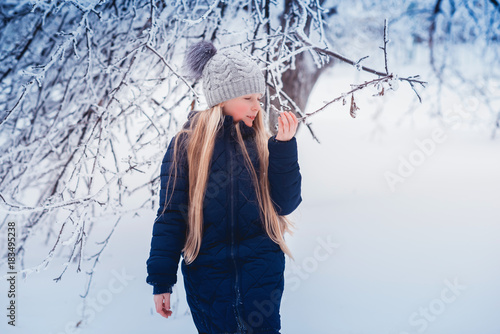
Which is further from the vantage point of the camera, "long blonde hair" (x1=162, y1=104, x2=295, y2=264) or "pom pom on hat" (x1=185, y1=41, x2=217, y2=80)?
"pom pom on hat" (x1=185, y1=41, x2=217, y2=80)

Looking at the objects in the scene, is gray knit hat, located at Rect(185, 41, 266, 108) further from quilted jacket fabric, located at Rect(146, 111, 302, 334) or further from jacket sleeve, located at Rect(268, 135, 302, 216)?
jacket sleeve, located at Rect(268, 135, 302, 216)

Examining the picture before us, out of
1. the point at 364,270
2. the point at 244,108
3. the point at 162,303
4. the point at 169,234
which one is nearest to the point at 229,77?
the point at 244,108

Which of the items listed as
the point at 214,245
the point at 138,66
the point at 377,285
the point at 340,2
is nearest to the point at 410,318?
the point at 377,285

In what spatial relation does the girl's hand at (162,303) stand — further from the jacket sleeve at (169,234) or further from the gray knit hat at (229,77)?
the gray knit hat at (229,77)

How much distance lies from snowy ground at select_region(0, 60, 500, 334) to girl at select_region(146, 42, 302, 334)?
3.39 ft

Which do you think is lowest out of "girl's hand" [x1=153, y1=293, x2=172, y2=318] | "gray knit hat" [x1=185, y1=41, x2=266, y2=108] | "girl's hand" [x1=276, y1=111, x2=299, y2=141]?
"girl's hand" [x1=153, y1=293, x2=172, y2=318]

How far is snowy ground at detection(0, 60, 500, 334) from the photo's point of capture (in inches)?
89.8

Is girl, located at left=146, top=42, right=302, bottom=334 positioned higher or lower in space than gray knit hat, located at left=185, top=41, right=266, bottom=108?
lower

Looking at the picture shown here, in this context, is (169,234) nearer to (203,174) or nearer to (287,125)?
(203,174)

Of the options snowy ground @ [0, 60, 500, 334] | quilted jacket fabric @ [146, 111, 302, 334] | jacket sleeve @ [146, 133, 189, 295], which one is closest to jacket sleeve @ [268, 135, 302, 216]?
quilted jacket fabric @ [146, 111, 302, 334]

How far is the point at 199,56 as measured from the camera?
5.28ft

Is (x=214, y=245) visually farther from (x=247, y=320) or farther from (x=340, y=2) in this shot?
(x=340, y=2)

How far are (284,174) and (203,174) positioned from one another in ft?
1.02

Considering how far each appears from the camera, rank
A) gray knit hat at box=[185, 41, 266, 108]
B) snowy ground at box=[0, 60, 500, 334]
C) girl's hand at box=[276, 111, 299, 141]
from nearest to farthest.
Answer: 1. girl's hand at box=[276, 111, 299, 141]
2. gray knit hat at box=[185, 41, 266, 108]
3. snowy ground at box=[0, 60, 500, 334]
